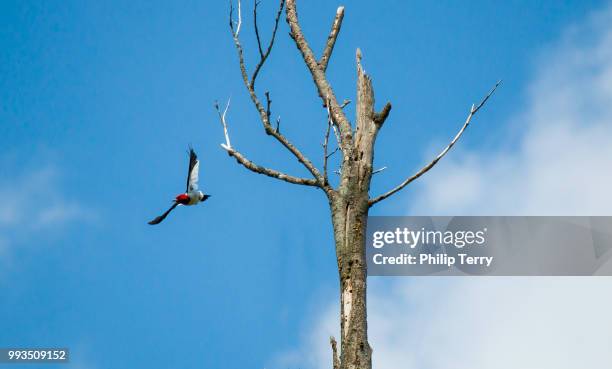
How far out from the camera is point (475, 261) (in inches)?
349

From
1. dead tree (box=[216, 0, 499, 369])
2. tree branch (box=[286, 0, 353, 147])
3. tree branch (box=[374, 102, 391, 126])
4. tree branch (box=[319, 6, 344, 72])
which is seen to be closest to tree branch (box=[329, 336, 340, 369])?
dead tree (box=[216, 0, 499, 369])

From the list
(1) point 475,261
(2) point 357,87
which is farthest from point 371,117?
(1) point 475,261

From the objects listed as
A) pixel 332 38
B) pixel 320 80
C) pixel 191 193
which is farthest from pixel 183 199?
pixel 332 38

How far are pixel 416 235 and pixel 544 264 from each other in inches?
74.8

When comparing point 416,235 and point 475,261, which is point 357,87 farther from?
point 475,261

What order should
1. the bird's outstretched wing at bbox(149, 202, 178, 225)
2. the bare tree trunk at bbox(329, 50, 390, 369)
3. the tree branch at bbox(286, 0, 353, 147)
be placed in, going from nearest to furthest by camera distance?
the bare tree trunk at bbox(329, 50, 390, 369), the bird's outstretched wing at bbox(149, 202, 178, 225), the tree branch at bbox(286, 0, 353, 147)

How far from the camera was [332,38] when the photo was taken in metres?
7.16

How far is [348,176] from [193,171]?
50.5 inches

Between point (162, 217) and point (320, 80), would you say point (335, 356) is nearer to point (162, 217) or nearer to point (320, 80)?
point (162, 217)

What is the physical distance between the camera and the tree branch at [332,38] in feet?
23.0

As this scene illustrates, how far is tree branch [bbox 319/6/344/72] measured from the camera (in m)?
7.02

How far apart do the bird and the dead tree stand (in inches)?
12.7

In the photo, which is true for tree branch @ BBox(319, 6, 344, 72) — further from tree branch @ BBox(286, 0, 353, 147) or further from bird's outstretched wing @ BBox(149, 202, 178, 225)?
bird's outstretched wing @ BBox(149, 202, 178, 225)

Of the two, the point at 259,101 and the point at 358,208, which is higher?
the point at 259,101
